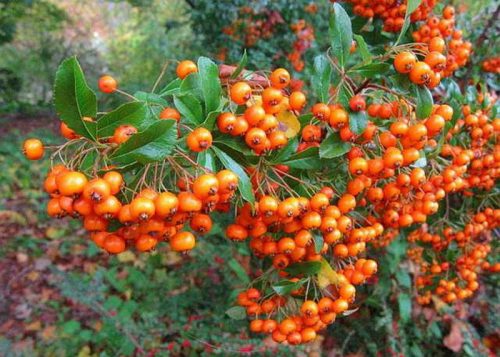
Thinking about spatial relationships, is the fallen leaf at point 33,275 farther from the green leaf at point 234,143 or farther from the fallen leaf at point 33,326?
the green leaf at point 234,143

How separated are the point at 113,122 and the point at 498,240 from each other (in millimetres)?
2603

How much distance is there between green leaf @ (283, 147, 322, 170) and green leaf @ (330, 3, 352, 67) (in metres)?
0.30

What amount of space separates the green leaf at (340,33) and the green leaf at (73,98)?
2.49 ft

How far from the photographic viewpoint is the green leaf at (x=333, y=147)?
3.87 feet

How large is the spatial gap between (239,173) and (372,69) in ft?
1.70

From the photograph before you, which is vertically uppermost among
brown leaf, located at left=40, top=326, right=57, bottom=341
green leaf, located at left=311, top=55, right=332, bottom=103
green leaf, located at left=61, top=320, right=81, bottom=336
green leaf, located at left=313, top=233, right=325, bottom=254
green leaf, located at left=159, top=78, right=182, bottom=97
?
green leaf, located at left=311, top=55, right=332, bottom=103

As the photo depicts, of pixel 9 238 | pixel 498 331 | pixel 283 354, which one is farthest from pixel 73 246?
pixel 498 331

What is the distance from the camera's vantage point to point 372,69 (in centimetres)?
125

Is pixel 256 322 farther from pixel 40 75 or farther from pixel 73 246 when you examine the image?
pixel 40 75

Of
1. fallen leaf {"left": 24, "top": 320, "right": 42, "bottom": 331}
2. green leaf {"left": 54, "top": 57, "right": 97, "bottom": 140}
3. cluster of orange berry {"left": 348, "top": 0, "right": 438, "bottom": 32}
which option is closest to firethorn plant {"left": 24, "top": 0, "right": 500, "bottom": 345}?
green leaf {"left": 54, "top": 57, "right": 97, "bottom": 140}

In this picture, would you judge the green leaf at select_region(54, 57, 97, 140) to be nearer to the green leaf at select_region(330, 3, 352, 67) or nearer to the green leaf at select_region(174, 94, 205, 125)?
the green leaf at select_region(174, 94, 205, 125)

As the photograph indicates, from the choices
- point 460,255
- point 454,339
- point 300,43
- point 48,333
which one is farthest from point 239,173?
point 300,43

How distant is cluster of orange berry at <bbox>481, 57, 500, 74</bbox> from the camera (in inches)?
110

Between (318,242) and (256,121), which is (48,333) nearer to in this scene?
(318,242)
